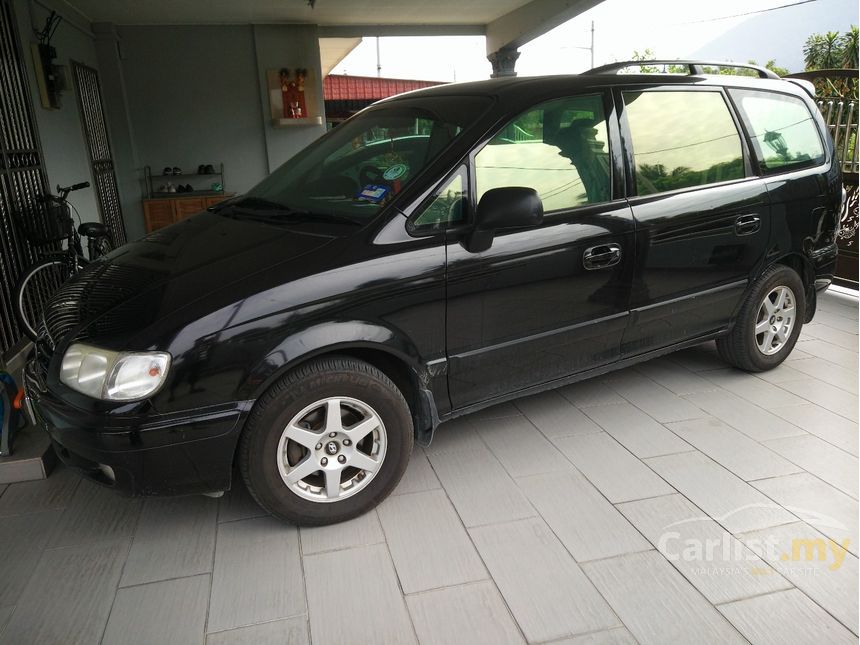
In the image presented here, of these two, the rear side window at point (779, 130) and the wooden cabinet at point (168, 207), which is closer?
the rear side window at point (779, 130)

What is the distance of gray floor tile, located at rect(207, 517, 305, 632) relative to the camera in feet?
6.66

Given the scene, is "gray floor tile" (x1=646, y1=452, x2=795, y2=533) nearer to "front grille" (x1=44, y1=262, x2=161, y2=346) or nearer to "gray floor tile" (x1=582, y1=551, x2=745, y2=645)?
"gray floor tile" (x1=582, y1=551, x2=745, y2=645)

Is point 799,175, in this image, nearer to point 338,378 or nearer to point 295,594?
point 338,378

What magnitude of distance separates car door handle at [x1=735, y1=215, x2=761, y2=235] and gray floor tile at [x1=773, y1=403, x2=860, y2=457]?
101 cm

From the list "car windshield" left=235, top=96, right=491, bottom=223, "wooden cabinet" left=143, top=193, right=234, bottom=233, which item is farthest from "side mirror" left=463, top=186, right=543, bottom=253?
"wooden cabinet" left=143, top=193, right=234, bottom=233

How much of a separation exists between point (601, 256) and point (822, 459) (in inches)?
57.2

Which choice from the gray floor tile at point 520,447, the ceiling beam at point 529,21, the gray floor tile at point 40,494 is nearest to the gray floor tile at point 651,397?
the gray floor tile at point 520,447

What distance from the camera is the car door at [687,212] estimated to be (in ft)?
9.92

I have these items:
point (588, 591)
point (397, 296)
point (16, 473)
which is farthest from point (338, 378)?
point (16, 473)

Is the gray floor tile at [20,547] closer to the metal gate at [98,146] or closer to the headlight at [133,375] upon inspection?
the headlight at [133,375]

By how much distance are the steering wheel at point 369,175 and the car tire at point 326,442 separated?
33.4 inches

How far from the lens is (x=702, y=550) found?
2307 millimetres

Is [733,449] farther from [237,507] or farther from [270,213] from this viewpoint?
[270,213]

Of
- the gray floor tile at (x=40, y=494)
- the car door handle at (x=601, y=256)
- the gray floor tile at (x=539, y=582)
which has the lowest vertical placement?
the gray floor tile at (x=539, y=582)
